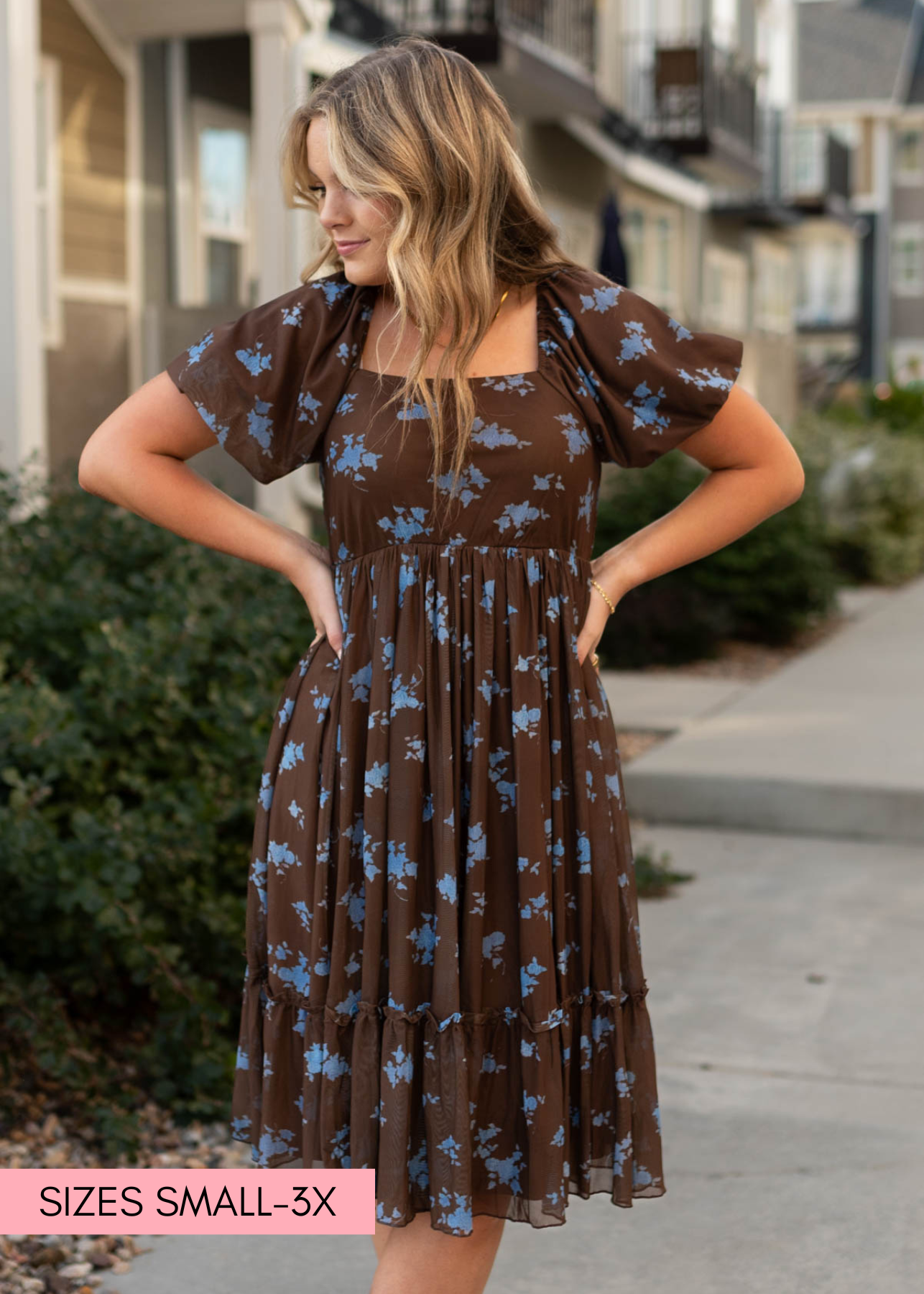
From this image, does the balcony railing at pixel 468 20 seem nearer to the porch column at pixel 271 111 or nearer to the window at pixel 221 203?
the window at pixel 221 203

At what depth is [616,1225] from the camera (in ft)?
10.2

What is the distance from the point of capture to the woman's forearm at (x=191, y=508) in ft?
7.45

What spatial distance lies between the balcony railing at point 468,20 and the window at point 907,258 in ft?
95.6

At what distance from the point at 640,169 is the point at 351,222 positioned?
1481 centimetres

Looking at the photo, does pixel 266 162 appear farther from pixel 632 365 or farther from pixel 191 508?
pixel 632 365

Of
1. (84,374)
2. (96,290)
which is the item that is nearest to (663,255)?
(96,290)

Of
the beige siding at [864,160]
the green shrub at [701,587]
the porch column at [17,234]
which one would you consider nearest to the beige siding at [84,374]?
the porch column at [17,234]

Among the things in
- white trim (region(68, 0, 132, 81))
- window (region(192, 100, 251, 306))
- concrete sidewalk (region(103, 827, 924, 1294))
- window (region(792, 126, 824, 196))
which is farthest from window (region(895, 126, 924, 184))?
concrete sidewalk (region(103, 827, 924, 1294))

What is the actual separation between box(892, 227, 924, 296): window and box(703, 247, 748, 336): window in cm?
1933

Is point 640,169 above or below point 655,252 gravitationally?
above

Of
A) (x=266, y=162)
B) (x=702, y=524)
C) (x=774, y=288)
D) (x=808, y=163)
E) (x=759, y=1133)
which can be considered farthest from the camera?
(x=808, y=163)

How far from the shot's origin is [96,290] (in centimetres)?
829

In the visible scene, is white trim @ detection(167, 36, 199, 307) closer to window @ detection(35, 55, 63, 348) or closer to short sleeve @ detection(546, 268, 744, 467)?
window @ detection(35, 55, 63, 348)

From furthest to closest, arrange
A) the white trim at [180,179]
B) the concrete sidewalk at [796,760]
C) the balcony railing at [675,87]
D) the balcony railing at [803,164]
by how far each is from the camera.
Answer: the balcony railing at [803,164], the balcony railing at [675,87], the white trim at [180,179], the concrete sidewalk at [796,760]
